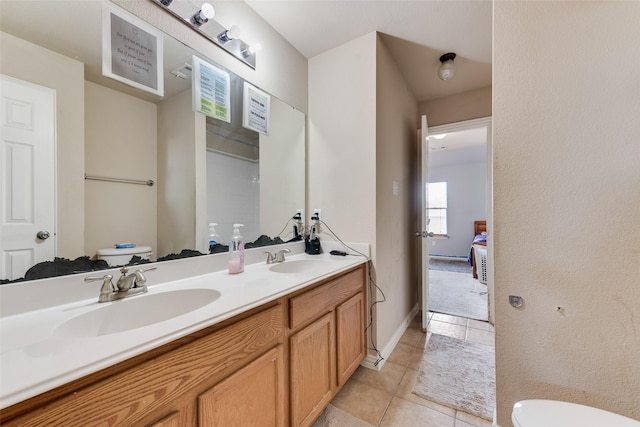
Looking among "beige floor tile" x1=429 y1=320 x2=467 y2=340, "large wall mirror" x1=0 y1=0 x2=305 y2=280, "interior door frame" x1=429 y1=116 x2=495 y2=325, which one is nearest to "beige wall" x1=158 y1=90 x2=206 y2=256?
"large wall mirror" x1=0 y1=0 x2=305 y2=280

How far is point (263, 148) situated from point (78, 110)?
965mm

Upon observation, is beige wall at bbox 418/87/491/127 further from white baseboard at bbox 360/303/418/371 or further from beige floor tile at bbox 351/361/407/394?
beige floor tile at bbox 351/361/407/394

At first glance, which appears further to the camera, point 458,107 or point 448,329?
point 458,107

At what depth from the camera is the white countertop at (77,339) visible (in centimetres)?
45

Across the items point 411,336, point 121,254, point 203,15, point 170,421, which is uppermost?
point 203,15

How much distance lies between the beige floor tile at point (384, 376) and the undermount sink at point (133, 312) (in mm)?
1276

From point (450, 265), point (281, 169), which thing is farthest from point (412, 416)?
point (450, 265)

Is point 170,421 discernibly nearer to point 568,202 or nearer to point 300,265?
point 300,265

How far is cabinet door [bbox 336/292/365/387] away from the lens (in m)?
1.39

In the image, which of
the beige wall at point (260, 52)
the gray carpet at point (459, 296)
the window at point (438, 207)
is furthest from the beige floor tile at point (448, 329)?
the window at point (438, 207)

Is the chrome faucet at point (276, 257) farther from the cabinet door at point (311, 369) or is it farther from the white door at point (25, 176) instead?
the white door at point (25, 176)

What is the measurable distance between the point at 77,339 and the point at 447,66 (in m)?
2.73

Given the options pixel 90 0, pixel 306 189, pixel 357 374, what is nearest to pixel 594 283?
pixel 357 374

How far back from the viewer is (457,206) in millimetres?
5895
